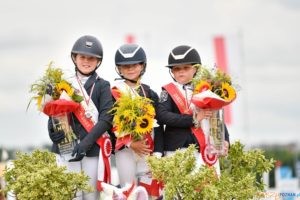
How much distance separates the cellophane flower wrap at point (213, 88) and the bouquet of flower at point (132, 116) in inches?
21.4

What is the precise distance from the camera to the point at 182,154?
28.7 feet

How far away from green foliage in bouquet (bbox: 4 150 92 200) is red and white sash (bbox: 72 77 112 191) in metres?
0.89

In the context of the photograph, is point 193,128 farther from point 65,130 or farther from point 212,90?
point 65,130

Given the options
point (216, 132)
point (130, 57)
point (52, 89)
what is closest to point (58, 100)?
point (52, 89)

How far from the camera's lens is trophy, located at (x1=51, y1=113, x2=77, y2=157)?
395 inches

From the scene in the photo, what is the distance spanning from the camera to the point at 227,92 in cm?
974

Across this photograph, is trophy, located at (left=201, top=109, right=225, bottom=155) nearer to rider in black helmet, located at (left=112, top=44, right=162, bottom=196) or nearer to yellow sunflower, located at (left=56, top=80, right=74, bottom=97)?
rider in black helmet, located at (left=112, top=44, right=162, bottom=196)

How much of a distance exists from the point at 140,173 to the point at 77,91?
118 centimetres

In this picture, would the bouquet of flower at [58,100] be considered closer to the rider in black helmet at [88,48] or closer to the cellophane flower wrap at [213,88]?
the rider in black helmet at [88,48]

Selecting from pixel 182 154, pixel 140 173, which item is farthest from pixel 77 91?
pixel 182 154

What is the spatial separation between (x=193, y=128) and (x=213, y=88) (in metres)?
0.79

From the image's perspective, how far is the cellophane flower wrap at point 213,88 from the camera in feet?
31.8

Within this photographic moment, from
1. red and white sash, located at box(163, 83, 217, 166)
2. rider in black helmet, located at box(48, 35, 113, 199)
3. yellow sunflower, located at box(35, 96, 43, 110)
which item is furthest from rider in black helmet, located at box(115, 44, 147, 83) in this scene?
yellow sunflower, located at box(35, 96, 43, 110)

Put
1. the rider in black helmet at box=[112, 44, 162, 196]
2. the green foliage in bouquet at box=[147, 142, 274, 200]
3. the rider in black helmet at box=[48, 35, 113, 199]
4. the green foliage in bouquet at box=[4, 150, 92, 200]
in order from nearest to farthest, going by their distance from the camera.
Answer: the green foliage in bouquet at box=[147, 142, 274, 200] < the green foliage in bouquet at box=[4, 150, 92, 200] < the rider in black helmet at box=[48, 35, 113, 199] < the rider in black helmet at box=[112, 44, 162, 196]
